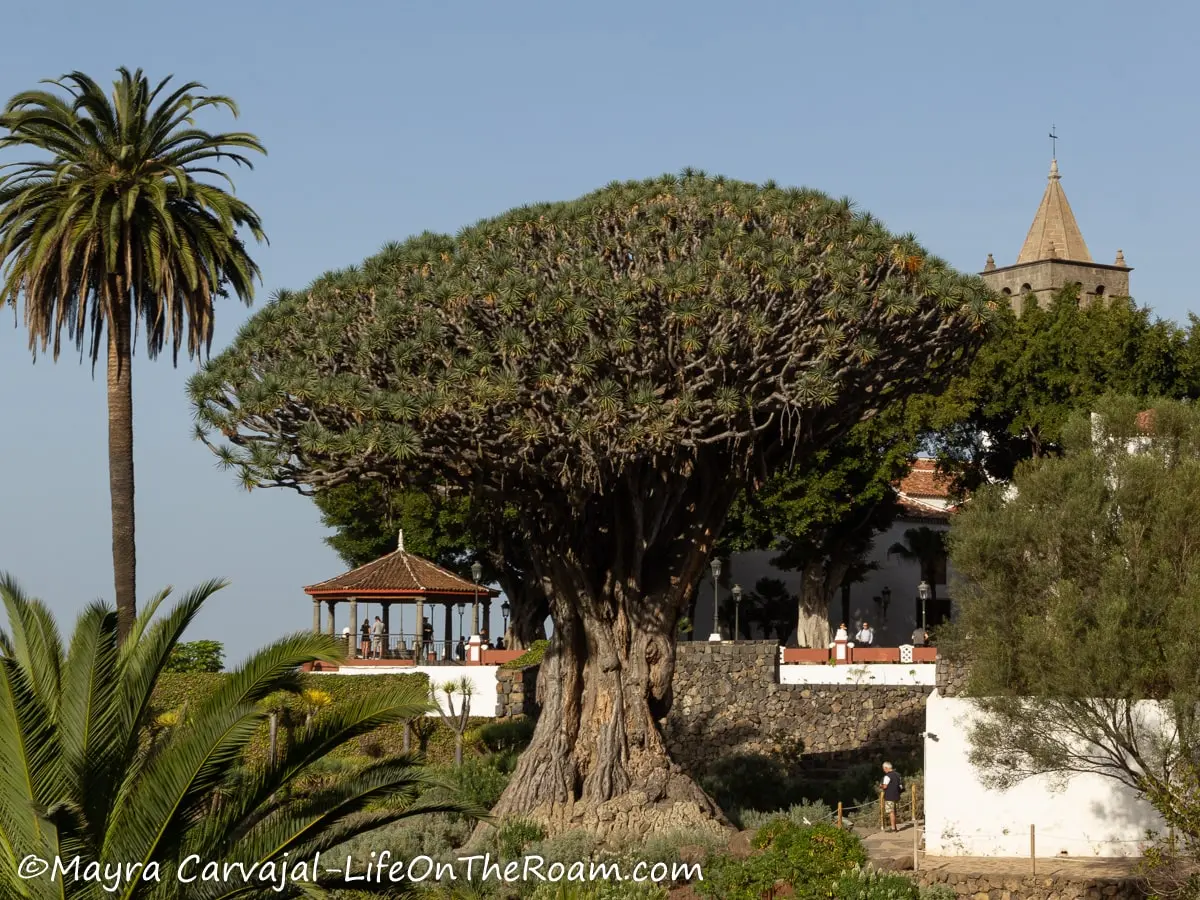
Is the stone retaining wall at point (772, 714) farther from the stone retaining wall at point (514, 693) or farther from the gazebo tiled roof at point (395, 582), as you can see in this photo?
the gazebo tiled roof at point (395, 582)

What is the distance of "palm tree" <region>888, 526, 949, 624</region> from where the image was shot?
180ft

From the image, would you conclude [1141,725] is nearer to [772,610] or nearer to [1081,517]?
[1081,517]

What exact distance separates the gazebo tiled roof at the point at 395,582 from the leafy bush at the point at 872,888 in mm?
23016

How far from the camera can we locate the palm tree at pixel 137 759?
523 inches

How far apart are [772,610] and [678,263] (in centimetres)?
3315

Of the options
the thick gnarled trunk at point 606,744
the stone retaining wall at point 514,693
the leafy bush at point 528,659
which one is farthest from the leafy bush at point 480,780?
the leafy bush at point 528,659

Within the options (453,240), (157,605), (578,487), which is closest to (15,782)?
(157,605)

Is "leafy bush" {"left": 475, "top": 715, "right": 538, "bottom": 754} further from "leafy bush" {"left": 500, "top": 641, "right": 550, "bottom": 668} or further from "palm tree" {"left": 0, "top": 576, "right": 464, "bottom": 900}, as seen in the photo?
"palm tree" {"left": 0, "top": 576, "right": 464, "bottom": 900}

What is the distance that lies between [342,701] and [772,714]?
→ 9.80 meters

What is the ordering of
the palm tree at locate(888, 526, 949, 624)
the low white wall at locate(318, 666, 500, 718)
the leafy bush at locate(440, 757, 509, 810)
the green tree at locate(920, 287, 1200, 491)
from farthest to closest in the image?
the palm tree at locate(888, 526, 949, 624), the green tree at locate(920, 287, 1200, 491), the low white wall at locate(318, 666, 500, 718), the leafy bush at locate(440, 757, 509, 810)

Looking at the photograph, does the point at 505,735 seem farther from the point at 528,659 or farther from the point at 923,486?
the point at 923,486

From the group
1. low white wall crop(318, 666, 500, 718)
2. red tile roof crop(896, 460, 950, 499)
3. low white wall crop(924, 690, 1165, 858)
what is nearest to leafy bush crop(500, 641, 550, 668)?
low white wall crop(318, 666, 500, 718)

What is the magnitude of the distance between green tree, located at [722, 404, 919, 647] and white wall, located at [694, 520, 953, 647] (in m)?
6.46

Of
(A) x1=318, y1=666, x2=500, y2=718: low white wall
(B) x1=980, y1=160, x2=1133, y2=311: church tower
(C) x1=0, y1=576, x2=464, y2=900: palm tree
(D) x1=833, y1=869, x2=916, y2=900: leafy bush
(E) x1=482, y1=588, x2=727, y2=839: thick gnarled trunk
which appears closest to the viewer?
(C) x1=0, y1=576, x2=464, y2=900: palm tree
